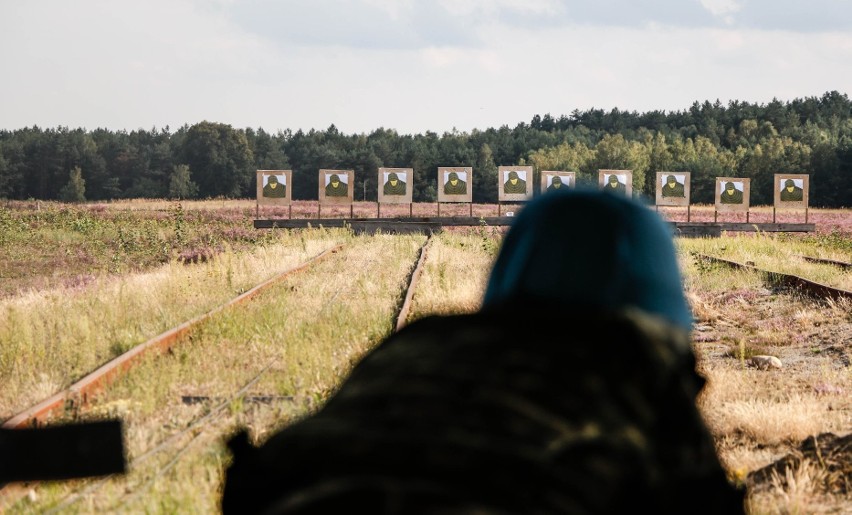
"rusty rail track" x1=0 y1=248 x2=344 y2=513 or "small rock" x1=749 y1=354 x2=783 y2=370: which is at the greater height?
"rusty rail track" x1=0 y1=248 x2=344 y2=513

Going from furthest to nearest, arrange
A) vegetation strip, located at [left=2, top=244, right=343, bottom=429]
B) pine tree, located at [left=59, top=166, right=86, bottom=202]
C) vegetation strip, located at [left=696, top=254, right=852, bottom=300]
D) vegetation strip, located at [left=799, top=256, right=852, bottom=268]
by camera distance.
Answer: pine tree, located at [left=59, top=166, right=86, bottom=202] → vegetation strip, located at [left=799, top=256, right=852, bottom=268] → vegetation strip, located at [left=696, top=254, right=852, bottom=300] → vegetation strip, located at [left=2, top=244, right=343, bottom=429]

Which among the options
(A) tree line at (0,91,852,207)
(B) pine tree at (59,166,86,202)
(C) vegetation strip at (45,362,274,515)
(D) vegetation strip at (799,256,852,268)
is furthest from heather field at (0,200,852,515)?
(B) pine tree at (59,166,86,202)

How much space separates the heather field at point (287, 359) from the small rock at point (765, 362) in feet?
0.06

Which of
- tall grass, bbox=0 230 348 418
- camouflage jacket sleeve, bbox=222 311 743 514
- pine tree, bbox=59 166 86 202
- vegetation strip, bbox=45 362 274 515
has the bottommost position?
pine tree, bbox=59 166 86 202

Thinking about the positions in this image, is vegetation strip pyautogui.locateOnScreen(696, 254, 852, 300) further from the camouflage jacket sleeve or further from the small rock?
the camouflage jacket sleeve

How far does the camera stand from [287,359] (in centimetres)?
764

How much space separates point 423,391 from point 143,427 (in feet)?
14.9

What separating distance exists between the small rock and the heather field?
17 millimetres

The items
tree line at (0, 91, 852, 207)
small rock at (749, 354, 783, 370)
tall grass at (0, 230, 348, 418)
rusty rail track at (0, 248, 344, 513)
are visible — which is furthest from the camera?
tree line at (0, 91, 852, 207)

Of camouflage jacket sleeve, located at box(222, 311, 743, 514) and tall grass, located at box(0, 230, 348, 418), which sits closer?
camouflage jacket sleeve, located at box(222, 311, 743, 514)

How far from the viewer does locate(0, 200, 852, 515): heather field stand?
461cm

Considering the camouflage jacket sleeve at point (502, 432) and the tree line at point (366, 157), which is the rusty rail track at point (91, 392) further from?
the tree line at point (366, 157)

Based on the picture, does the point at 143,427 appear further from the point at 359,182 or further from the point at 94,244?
the point at 359,182

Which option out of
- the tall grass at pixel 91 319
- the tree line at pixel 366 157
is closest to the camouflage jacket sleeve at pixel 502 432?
the tall grass at pixel 91 319
